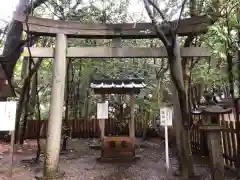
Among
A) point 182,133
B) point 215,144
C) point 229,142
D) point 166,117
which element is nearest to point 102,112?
point 166,117

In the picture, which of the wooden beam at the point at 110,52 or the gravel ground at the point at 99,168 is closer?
the gravel ground at the point at 99,168

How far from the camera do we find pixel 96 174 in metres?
5.75

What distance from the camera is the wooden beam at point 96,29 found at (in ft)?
18.2

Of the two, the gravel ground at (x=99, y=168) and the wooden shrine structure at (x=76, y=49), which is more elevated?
the wooden shrine structure at (x=76, y=49)

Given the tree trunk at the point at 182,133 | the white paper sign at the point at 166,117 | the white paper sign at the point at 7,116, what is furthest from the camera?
the white paper sign at the point at 7,116

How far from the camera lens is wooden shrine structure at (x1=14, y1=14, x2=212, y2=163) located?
542cm

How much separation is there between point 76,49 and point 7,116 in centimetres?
225

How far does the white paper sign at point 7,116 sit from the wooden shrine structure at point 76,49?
1.04 m

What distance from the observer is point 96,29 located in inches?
234

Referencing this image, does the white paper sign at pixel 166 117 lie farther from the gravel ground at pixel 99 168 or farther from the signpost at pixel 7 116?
the signpost at pixel 7 116

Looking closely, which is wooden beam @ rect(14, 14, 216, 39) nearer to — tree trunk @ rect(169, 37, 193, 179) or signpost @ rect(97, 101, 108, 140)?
tree trunk @ rect(169, 37, 193, 179)

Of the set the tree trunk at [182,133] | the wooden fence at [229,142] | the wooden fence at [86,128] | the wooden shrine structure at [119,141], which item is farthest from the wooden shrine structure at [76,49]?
the wooden fence at [86,128]

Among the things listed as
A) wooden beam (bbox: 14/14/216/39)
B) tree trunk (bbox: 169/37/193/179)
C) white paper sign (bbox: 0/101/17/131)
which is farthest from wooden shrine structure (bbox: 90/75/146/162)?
white paper sign (bbox: 0/101/17/131)

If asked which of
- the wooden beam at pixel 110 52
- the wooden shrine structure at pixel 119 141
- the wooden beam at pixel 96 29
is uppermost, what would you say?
the wooden beam at pixel 96 29
